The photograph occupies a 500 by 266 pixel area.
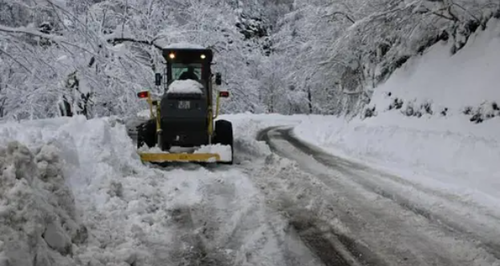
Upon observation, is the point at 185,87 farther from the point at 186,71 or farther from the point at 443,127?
the point at 443,127

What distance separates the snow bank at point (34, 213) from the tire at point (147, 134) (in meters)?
5.60

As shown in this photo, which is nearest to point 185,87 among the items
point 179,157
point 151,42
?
point 179,157

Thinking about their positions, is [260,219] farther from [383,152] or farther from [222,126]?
[383,152]

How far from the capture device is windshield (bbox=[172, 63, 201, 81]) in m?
11.8

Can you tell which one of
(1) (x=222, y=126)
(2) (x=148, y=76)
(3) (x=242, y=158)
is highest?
(2) (x=148, y=76)

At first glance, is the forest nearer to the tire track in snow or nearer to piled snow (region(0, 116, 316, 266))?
piled snow (region(0, 116, 316, 266))

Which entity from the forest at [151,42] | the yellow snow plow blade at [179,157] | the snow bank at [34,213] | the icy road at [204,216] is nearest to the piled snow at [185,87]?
the forest at [151,42]

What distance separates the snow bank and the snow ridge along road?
2547mm

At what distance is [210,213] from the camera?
648 cm

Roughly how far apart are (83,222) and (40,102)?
12.4 metres

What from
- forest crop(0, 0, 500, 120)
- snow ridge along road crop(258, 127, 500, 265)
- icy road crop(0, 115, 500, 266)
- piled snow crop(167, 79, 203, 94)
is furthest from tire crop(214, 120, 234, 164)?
forest crop(0, 0, 500, 120)

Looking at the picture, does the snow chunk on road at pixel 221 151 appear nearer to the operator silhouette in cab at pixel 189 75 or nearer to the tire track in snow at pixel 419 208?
the operator silhouette in cab at pixel 189 75

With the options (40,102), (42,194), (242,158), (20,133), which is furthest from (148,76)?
(42,194)

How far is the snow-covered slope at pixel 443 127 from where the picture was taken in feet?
29.3
